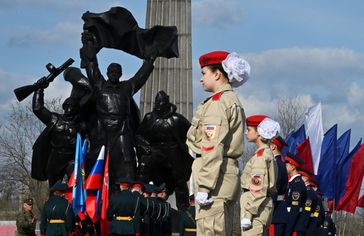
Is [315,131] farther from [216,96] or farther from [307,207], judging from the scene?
[216,96]

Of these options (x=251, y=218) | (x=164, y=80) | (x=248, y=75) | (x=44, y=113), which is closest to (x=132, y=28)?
(x=44, y=113)

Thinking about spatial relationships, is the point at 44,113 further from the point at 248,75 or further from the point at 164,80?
the point at 248,75

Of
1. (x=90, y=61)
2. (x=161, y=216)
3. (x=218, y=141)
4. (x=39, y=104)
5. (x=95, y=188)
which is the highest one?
(x=90, y=61)

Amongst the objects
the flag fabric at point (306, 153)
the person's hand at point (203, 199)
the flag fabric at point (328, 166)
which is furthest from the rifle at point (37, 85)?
the person's hand at point (203, 199)

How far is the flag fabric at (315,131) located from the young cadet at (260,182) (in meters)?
11.3

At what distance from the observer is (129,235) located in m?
19.2

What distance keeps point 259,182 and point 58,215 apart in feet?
23.9

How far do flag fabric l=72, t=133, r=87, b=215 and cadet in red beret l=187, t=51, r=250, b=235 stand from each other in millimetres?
8924

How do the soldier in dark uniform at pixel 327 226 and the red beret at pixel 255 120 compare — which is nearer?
the red beret at pixel 255 120

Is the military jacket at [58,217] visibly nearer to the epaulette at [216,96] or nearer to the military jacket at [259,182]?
the military jacket at [259,182]

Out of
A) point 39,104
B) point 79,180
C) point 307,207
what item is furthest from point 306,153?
point 39,104

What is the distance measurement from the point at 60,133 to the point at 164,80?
749cm

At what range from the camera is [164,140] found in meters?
22.1

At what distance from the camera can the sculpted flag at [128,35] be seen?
21.0 meters
